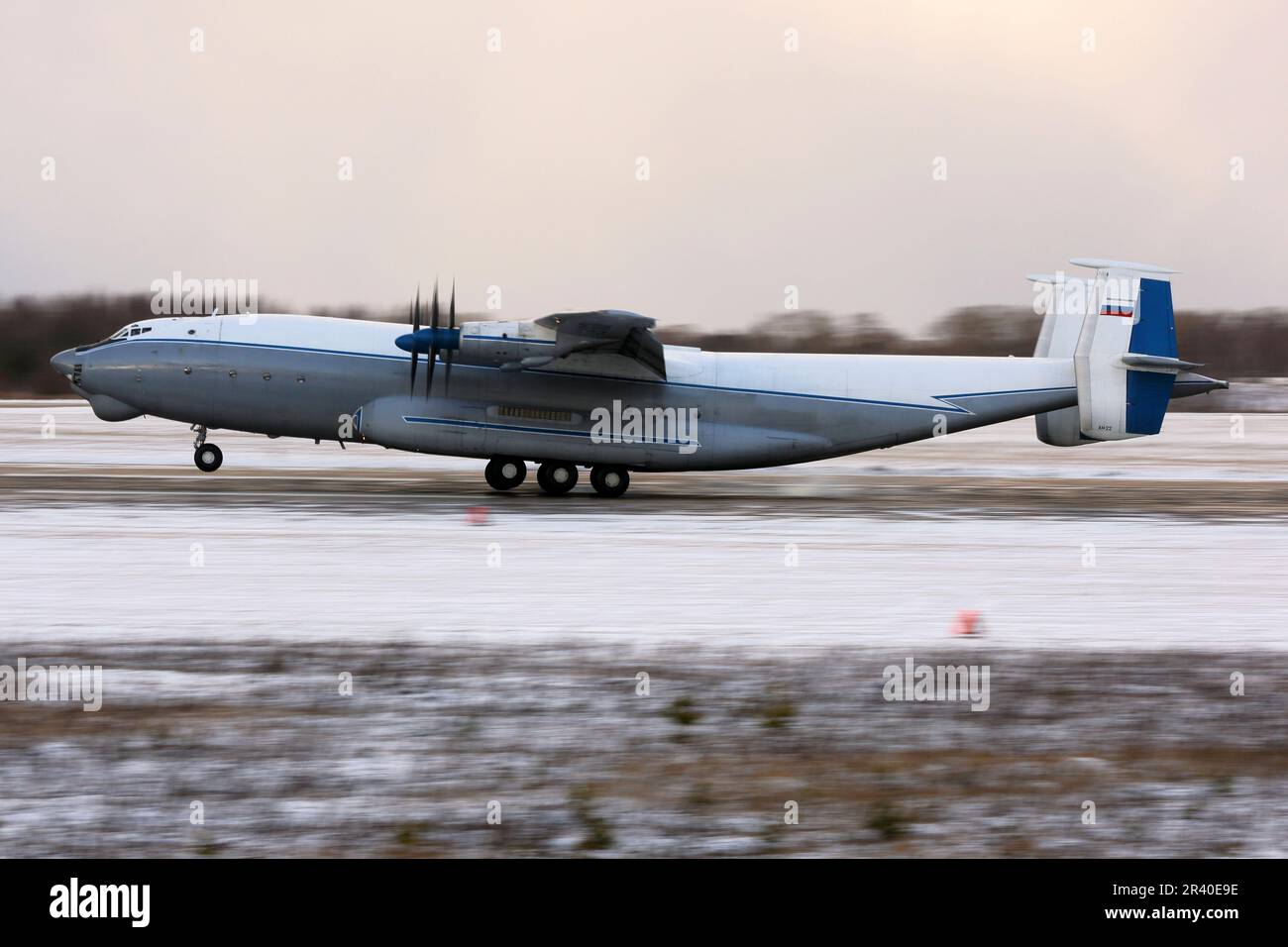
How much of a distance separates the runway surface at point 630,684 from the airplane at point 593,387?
3.39 m

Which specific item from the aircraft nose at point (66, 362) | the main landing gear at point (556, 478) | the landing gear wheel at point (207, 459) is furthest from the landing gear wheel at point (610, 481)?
the aircraft nose at point (66, 362)

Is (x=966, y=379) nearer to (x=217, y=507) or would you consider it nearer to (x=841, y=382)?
(x=841, y=382)

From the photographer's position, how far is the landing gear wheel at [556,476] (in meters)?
24.5

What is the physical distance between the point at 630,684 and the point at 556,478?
1510 cm

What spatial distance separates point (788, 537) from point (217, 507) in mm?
9584

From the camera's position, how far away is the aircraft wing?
72.4 ft

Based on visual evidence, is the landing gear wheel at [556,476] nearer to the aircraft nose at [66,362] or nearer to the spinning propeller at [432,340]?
→ the spinning propeller at [432,340]

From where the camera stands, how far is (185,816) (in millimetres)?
6723

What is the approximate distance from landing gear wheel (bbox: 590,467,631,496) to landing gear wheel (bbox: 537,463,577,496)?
1.58ft

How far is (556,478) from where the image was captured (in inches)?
964

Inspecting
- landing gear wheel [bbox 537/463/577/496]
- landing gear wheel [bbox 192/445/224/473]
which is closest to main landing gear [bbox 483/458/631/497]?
landing gear wheel [bbox 537/463/577/496]
